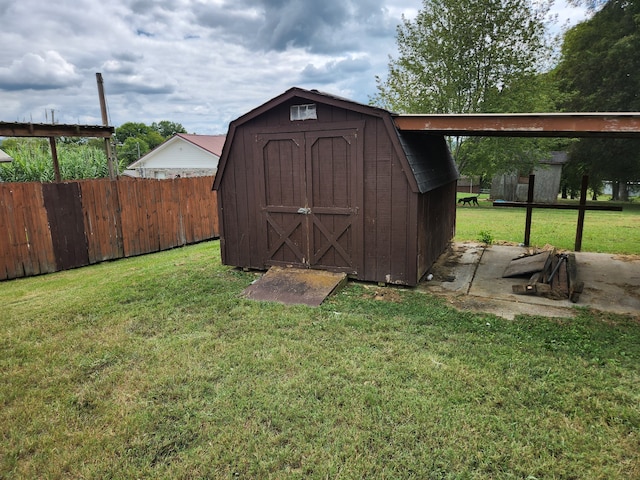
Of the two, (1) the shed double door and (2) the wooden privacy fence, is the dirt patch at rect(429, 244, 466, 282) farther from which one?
(2) the wooden privacy fence

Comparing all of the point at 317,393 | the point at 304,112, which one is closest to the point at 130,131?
the point at 304,112

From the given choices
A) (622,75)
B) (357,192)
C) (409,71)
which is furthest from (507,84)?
(357,192)

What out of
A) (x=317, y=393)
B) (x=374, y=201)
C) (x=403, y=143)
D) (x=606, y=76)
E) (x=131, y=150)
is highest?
(x=606, y=76)

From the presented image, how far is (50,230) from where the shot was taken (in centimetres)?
771

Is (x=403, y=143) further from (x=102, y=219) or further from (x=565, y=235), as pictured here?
(x=565, y=235)

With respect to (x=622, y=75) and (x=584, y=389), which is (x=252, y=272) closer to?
(x=584, y=389)

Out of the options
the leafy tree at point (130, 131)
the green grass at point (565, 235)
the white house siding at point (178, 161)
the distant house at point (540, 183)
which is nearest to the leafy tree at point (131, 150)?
the leafy tree at point (130, 131)

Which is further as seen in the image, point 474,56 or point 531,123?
point 474,56

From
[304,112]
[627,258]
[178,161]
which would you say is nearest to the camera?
[304,112]

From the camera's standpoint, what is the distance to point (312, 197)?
6.10 m

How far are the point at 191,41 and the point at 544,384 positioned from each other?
47.2 feet

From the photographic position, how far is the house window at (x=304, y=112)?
230 inches

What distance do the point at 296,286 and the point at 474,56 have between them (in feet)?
55.5

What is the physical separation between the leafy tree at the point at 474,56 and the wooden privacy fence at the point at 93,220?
12603mm
